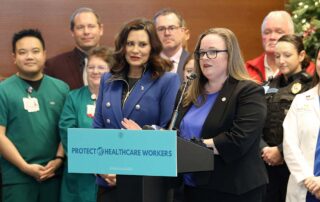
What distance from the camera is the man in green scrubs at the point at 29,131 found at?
3.35 meters

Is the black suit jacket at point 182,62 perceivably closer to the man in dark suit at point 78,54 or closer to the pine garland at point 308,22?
the man in dark suit at point 78,54

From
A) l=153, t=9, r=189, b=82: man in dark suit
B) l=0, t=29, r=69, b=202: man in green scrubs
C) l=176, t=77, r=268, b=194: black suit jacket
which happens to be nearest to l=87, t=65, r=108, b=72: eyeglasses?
l=0, t=29, r=69, b=202: man in green scrubs

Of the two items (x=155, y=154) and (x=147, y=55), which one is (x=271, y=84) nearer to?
(x=147, y=55)

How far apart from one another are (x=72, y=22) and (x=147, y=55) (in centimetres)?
154

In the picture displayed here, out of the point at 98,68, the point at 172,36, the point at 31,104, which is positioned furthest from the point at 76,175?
the point at 172,36

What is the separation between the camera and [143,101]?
2629mm

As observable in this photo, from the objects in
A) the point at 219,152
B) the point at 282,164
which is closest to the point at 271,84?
the point at 282,164

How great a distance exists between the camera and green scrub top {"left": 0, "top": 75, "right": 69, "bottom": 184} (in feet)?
11.0

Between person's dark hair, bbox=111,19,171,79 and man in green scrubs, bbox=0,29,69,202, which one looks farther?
man in green scrubs, bbox=0,29,69,202

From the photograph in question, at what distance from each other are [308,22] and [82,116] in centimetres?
251

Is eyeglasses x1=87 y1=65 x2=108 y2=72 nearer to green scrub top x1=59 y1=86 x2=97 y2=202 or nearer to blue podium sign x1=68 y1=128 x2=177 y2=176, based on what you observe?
green scrub top x1=59 y1=86 x2=97 y2=202

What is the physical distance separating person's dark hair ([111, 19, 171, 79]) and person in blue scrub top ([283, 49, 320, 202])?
91cm

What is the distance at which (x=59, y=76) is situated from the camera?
394 cm

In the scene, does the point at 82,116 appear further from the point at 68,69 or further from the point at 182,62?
the point at 182,62
